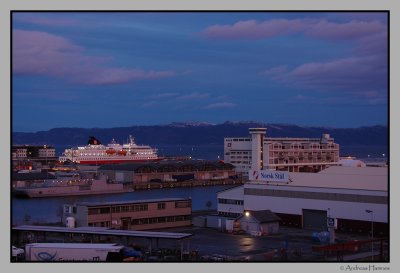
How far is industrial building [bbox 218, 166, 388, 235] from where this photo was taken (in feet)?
24.7

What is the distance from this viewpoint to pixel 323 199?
26.0 feet

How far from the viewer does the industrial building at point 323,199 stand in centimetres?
754

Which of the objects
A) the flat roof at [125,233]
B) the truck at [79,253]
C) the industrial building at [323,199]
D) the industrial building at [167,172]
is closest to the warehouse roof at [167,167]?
the industrial building at [167,172]

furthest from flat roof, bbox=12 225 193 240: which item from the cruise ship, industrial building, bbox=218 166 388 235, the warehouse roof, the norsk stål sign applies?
the cruise ship

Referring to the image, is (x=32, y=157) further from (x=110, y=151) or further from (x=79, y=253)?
(x=79, y=253)

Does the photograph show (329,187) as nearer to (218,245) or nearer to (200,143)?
(218,245)

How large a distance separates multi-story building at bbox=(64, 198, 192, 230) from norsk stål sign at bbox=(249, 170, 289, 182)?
3.22ft

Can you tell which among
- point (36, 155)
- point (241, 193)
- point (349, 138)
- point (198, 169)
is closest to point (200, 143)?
point (349, 138)

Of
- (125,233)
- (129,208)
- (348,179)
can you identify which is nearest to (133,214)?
(129,208)

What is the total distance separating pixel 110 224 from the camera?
798 centimetres

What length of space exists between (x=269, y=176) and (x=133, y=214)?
1838 mm

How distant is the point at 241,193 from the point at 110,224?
6.05ft

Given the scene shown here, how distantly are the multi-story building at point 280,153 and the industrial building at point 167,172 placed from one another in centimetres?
84

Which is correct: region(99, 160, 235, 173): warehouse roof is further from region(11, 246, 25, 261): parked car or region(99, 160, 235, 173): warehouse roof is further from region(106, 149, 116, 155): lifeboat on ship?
region(11, 246, 25, 261): parked car
